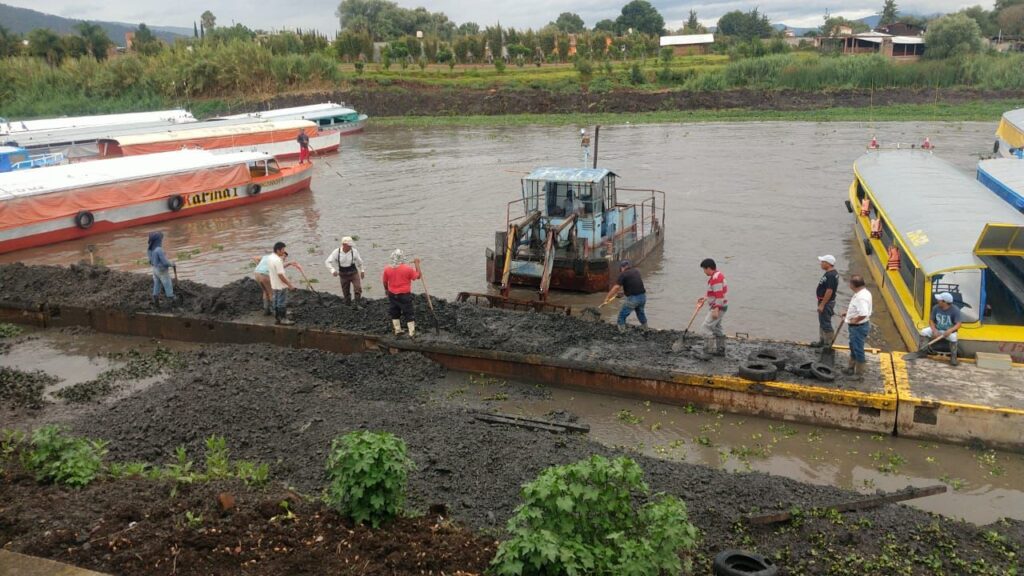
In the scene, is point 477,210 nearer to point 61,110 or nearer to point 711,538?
point 711,538

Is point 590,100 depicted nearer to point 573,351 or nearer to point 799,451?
point 573,351

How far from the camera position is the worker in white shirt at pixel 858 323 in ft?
36.2

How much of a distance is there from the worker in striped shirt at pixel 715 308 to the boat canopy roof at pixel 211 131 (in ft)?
115

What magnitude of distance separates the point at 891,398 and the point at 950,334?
185 centimetres

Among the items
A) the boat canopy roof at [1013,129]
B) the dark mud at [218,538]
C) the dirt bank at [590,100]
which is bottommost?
the dark mud at [218,538]

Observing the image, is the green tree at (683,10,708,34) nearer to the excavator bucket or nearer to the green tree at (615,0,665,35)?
the green tree at (615,0,665,35)

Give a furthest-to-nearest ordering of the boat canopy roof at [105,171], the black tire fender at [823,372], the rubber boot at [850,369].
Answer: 1. the boat canopy roof at [105,171]
2. the rubber boot at [850,369]
3. the black tire fender at [823,372]

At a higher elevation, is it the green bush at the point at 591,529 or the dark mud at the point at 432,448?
the green bush at the point at 591,529

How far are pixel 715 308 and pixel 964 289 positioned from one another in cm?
409

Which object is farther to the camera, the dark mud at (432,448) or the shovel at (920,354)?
the shovel at (920,354)

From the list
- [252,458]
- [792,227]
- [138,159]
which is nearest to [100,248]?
[138,159]

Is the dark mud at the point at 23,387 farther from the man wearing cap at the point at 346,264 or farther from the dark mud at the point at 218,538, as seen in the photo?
the dark mud at the point at 218,538

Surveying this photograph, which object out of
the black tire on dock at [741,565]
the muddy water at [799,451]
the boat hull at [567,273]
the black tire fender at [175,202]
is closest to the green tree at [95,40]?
the black tire fender at [175,202]

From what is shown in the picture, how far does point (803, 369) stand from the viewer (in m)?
11.5
